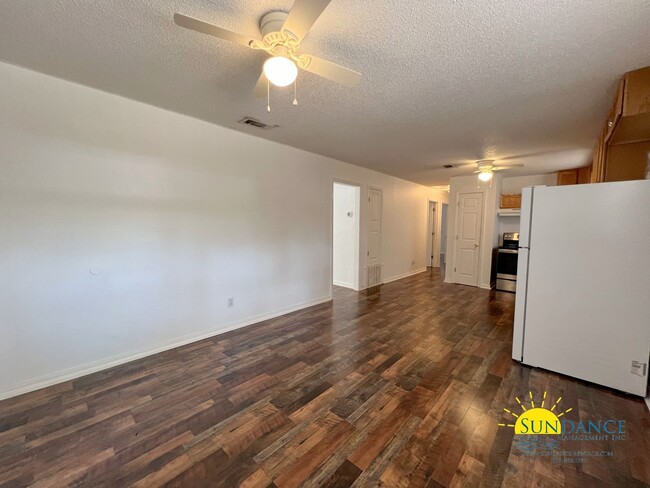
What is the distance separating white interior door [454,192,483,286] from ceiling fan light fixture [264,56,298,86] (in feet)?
18.7

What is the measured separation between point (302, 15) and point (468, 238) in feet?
19.5

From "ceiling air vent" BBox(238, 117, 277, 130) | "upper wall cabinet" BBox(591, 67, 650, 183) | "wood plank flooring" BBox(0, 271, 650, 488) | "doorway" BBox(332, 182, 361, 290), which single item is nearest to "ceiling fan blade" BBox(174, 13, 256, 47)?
"ceiling air vent" BBox(238, 117, 277, 130)

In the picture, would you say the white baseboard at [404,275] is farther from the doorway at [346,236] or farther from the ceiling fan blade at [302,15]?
the ceiling fan blade at [302,15]

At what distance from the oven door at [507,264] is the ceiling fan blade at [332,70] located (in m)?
5.42

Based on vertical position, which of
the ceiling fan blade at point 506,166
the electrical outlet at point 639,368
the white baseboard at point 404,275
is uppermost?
the ceiling fan blade at point 506,166

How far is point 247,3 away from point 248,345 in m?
2.98

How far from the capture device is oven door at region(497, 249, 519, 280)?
17.9 ft

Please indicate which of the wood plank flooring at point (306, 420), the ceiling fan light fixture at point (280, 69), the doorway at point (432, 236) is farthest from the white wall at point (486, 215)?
the ceiling fan light fixture at point (280, 69)

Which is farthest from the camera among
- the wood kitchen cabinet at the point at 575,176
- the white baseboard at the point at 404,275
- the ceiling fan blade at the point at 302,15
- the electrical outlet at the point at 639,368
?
the white baseboard at the point at 404,275

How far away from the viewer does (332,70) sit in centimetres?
159

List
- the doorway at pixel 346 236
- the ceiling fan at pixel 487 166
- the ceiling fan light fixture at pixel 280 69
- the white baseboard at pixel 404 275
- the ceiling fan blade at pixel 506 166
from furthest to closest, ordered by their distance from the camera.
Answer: the white baseboard at pixel 404 275 < the doorway at pixel 346 236 < the ceiling fan blade at pixel 506 166 < the ceiling fan at pixel 487 166 < the ceiling fan light fixture at pixel 280 69

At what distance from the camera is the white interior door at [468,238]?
19.4 feet

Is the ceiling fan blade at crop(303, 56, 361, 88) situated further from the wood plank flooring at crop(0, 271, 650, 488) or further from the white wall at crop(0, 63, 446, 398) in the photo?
the wood plank flooring at crop(0, 271, 650, 488)

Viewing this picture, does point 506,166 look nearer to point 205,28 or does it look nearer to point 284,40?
point 284,40
